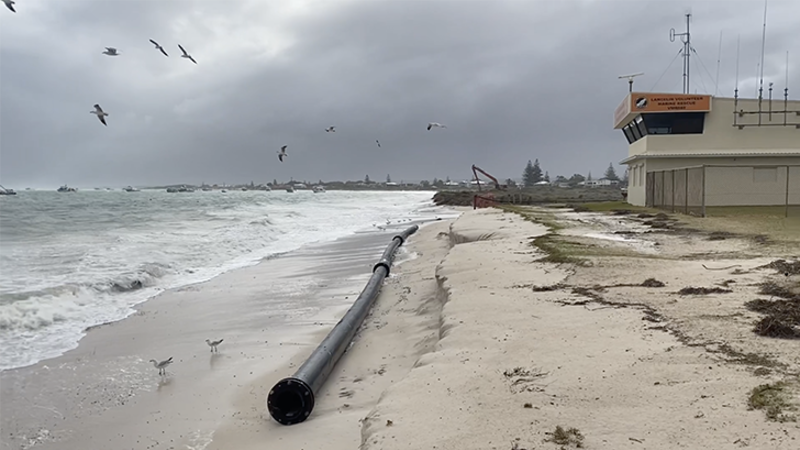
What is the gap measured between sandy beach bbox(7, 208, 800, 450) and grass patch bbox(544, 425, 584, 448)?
0.6 inches

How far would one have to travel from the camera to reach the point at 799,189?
27.4 meters

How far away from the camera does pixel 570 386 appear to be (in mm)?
4352

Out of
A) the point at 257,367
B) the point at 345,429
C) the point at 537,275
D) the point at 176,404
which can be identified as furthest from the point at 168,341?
Result: the point at 537,275

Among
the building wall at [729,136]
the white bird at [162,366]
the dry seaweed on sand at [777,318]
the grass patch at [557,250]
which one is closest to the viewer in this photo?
the dry seaweed on sand at [777,318]

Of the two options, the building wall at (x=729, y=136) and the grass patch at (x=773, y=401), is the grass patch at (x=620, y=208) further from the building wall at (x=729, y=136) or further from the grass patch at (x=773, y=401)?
the grass patch at (x=773, y=401)

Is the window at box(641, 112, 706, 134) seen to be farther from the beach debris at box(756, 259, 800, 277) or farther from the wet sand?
the wet sand

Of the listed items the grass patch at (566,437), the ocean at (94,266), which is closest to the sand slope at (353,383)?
the grass patch at (566,437)

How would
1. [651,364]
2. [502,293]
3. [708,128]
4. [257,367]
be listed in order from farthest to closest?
[708,128] → [502,293] → [257,367] → [651,364]

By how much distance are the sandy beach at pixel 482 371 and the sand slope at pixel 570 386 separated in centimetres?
2

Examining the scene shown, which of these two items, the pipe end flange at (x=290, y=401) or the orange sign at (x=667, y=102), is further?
the orange sign at (x=667, y=102)

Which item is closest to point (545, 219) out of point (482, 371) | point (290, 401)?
point (482, 371)

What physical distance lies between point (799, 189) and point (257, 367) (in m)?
29.9

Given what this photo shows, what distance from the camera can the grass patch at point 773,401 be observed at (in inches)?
136

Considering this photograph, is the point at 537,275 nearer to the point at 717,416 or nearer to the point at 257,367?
the point at 257,367
